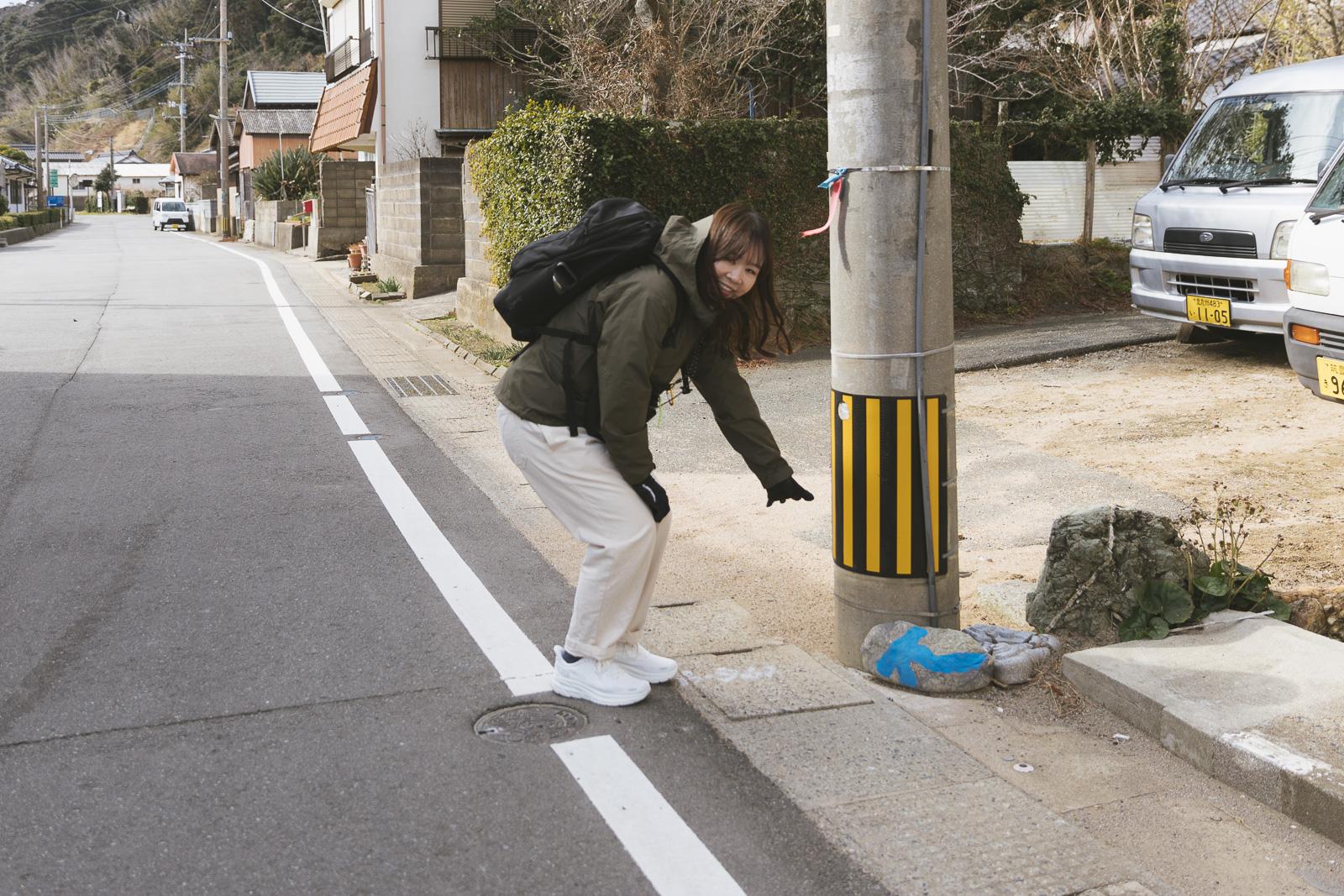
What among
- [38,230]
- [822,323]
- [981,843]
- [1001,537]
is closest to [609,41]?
[822,323]

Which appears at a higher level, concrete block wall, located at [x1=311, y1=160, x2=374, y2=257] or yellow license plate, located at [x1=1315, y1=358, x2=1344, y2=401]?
concrete block wall, located at [x1=311, y1=160, x2=374, y2=257]

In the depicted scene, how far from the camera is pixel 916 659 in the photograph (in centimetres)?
443

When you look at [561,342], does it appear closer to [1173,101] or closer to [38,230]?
[1173,101]

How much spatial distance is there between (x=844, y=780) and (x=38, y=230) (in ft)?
172

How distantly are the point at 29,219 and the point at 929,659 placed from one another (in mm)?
52900

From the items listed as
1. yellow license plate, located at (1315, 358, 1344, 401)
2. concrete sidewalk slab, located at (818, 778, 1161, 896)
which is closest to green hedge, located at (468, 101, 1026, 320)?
yellow license plate, located at (1315, 358, 1344, 401)

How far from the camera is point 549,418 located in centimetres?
398

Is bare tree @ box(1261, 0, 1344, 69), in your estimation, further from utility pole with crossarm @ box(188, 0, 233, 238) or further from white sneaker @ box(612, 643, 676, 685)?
utility pole with crossarm @ box(188, 0, 233, 238)

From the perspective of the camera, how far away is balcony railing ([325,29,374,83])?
29.7m

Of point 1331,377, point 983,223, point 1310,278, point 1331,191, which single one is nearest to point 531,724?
point 1331,377

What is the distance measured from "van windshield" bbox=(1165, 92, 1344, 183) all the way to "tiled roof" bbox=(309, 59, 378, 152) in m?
20.3

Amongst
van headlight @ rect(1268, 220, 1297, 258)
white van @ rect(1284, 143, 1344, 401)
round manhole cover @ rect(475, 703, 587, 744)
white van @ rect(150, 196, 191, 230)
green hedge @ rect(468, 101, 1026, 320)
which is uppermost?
white van @ rect(150, 196, 191, 230)

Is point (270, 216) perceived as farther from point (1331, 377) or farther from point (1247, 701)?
point (1247, 701)

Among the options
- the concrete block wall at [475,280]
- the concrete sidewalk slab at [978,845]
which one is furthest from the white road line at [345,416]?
the concrete sidewalk slab at [978,845]
